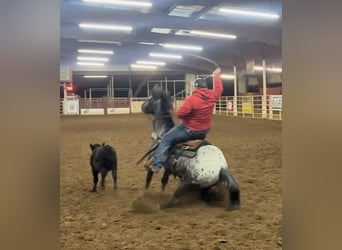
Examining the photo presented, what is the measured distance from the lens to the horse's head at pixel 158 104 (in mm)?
1341

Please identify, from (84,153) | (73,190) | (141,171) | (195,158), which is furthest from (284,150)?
(84,153)

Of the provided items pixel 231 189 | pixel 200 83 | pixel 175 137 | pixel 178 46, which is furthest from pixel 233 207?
pixel 178 46

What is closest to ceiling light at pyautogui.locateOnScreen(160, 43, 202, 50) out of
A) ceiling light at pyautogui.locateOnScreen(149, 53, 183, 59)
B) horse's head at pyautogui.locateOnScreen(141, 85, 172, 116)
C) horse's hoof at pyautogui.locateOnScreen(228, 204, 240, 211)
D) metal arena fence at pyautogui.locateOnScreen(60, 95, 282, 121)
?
ceiling light at pyautogui.locateOnScreen(149, 53, 183, 59)

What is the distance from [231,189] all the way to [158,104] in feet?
1.34

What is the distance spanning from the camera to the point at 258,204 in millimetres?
1323

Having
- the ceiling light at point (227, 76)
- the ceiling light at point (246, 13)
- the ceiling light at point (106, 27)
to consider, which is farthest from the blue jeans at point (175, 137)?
the ceiling light at point (106, 27)

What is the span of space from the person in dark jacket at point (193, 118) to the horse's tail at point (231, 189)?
0.17 meters

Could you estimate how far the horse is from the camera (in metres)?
1.24

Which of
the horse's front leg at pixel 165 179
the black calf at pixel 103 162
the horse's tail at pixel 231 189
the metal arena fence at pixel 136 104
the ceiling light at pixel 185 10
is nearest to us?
the ceiling light at pixel 185 10

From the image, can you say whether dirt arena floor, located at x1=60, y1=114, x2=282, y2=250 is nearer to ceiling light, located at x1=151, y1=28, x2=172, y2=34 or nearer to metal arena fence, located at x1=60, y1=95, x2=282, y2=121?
metal arena fence, located at x1=60, y1=95, x2=282, y2=121

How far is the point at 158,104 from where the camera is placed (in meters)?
1.41

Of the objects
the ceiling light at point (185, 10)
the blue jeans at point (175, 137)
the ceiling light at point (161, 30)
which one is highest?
the ceiling light at point (185, 10)

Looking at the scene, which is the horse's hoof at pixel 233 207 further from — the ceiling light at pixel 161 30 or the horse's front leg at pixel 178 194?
the ceiling light at pixel 161 30
